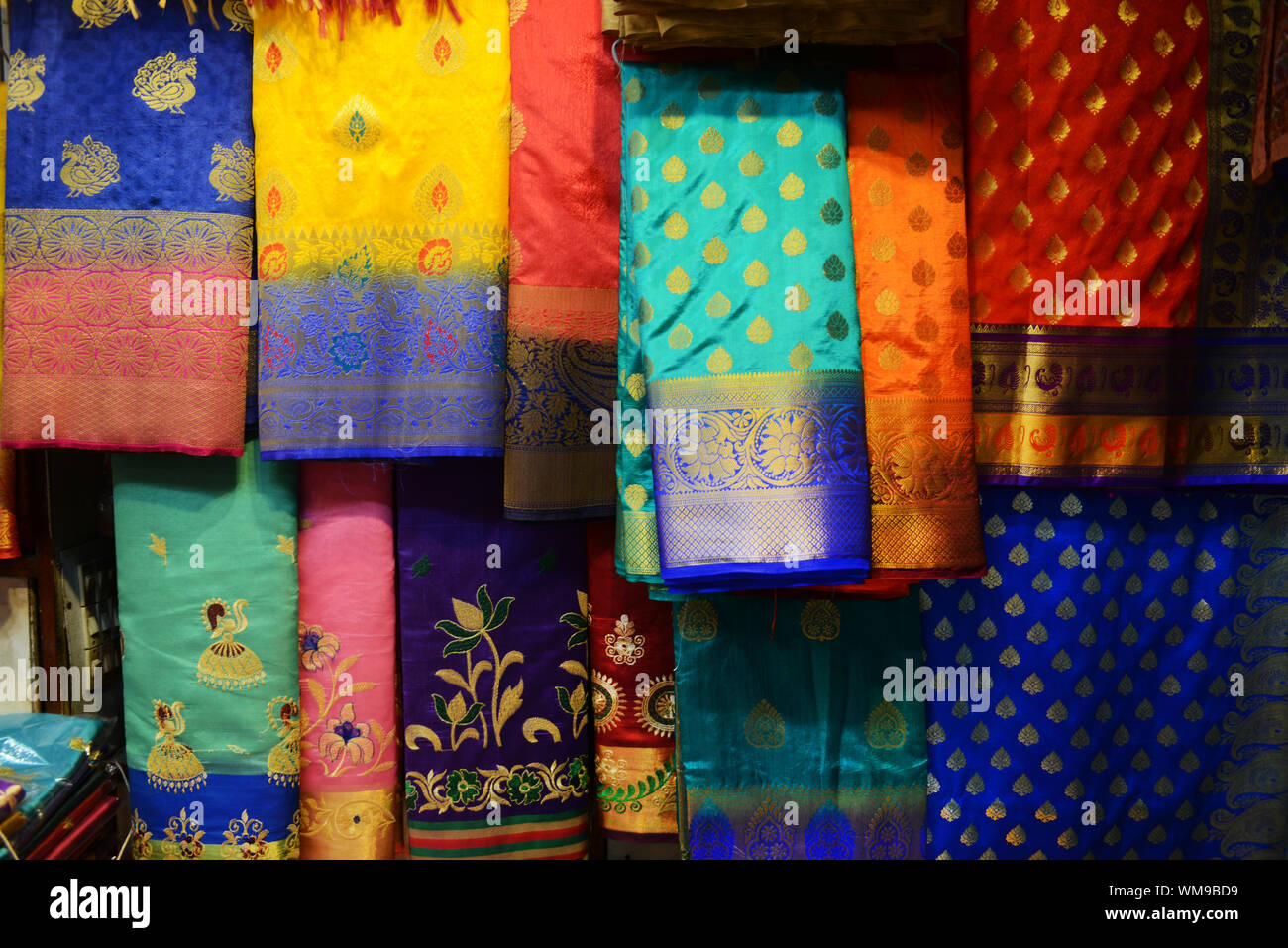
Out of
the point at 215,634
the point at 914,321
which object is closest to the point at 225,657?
the point at 215,634

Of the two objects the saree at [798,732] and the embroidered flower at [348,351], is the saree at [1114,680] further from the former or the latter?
the embroidered flower at [348,351]

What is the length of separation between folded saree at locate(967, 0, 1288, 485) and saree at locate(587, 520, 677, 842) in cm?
62

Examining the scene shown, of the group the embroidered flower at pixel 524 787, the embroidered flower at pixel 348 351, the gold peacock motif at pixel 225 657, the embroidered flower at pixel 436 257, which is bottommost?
the embroidered flower at pixel 524 787

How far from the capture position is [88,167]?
137 cm

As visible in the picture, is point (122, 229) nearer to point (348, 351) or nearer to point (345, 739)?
point (348, 351)

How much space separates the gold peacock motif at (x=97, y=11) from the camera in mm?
1364

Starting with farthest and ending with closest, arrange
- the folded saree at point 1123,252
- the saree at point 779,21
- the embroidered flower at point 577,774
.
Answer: the embroidered flower at point 577,774, the folded saree at point 1123,252, the saree at point 779,21

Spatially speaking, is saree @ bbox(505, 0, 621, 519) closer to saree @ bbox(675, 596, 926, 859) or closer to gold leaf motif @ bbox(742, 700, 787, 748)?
saree @ bbox(675, 596, 926, 859)

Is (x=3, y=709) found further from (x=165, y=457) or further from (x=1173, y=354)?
(x=1173, y=354)

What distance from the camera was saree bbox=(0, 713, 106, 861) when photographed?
1.27 meters

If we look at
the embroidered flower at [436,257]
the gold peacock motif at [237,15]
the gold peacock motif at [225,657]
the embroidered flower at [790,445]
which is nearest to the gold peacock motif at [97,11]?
the gold peacock motif at [237,15]

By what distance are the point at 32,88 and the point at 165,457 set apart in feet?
2.00

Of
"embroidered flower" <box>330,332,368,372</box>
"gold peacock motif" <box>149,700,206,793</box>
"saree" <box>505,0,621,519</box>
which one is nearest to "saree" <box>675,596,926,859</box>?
→ "saree" <box>505,0,621,519</box>

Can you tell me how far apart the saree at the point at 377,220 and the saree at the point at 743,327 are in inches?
9.8
